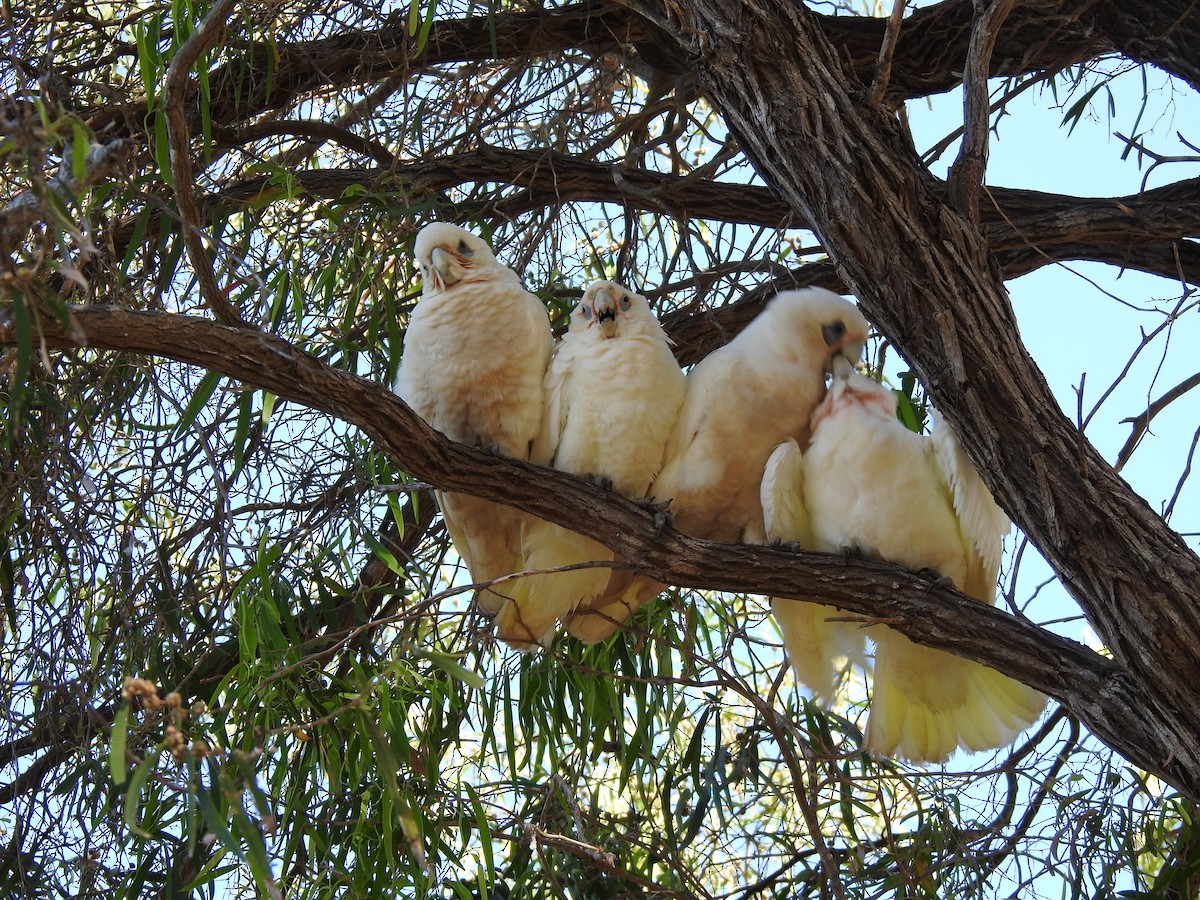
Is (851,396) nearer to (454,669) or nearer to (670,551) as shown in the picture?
(670,551)

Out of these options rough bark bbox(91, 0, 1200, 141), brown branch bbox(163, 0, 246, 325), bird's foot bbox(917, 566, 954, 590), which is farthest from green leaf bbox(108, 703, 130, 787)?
rough bark bbox(91, 0, 1200, 141)

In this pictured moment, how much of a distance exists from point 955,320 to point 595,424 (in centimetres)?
70

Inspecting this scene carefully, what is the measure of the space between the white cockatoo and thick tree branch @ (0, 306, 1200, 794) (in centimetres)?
19

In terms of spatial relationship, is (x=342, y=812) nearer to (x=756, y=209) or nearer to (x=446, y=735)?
(x=446, y=735)

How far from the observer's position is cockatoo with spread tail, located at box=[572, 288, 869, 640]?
7.84 feet

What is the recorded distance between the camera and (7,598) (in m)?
2.34

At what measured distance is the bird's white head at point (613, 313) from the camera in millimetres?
2430

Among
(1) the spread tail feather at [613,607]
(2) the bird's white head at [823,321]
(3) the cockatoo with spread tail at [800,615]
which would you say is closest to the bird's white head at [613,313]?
(2) the bird's white head at [823,321]

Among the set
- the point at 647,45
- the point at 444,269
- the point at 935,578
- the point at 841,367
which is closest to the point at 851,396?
the point at 841,367

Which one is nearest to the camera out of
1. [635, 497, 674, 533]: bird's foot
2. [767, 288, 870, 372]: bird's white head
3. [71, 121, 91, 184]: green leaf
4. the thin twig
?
[71, 121, 91, 184]: green leaf

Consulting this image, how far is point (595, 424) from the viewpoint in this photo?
2346 millimetres

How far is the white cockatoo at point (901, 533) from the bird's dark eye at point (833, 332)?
0.06m

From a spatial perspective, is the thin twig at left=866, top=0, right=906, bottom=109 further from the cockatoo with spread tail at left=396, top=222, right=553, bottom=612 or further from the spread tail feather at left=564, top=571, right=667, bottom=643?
the spread tail feather at left=564, top=571, right=667, bottom=643

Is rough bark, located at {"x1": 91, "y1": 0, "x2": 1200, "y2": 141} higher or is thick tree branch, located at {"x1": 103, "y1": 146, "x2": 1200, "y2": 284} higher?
rough bark, located at {"x1": 91, "y1": 0, "x2": 1200, "y2": 141}
